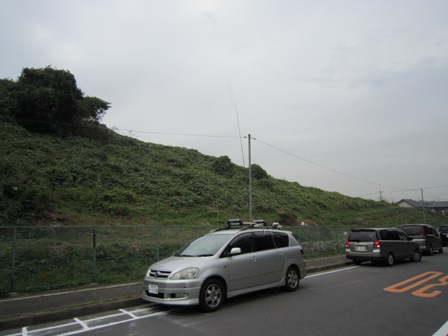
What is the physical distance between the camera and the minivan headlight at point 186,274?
6910mm

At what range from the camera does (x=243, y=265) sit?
791cm

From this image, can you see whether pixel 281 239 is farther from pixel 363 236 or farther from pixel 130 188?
pixel 130 188

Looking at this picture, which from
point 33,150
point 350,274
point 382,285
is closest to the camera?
point 382,285

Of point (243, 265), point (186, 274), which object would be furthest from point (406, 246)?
point (186, 274)

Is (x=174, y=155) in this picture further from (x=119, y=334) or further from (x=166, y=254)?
(x=119, y=334)

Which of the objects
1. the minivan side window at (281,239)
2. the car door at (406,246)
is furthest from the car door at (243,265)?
the car door at (406,246)

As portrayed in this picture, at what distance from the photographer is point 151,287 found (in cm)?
725

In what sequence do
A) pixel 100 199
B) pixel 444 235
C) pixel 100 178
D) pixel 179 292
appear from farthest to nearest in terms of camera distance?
pixel 100 178, pixel 444 235, pixel 100 199, pixel 179 292

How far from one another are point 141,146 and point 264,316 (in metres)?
36.4

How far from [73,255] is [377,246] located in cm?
1146

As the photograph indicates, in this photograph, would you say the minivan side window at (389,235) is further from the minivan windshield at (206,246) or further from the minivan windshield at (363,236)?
the minivan windshield at (206,246)

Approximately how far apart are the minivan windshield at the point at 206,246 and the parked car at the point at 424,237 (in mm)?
14849

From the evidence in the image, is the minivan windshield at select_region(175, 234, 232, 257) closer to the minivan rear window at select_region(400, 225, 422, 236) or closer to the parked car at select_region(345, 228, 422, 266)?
the parked car at select_region(345, 228, 422, 266)

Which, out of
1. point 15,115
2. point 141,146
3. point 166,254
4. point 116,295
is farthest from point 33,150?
point 116,295
